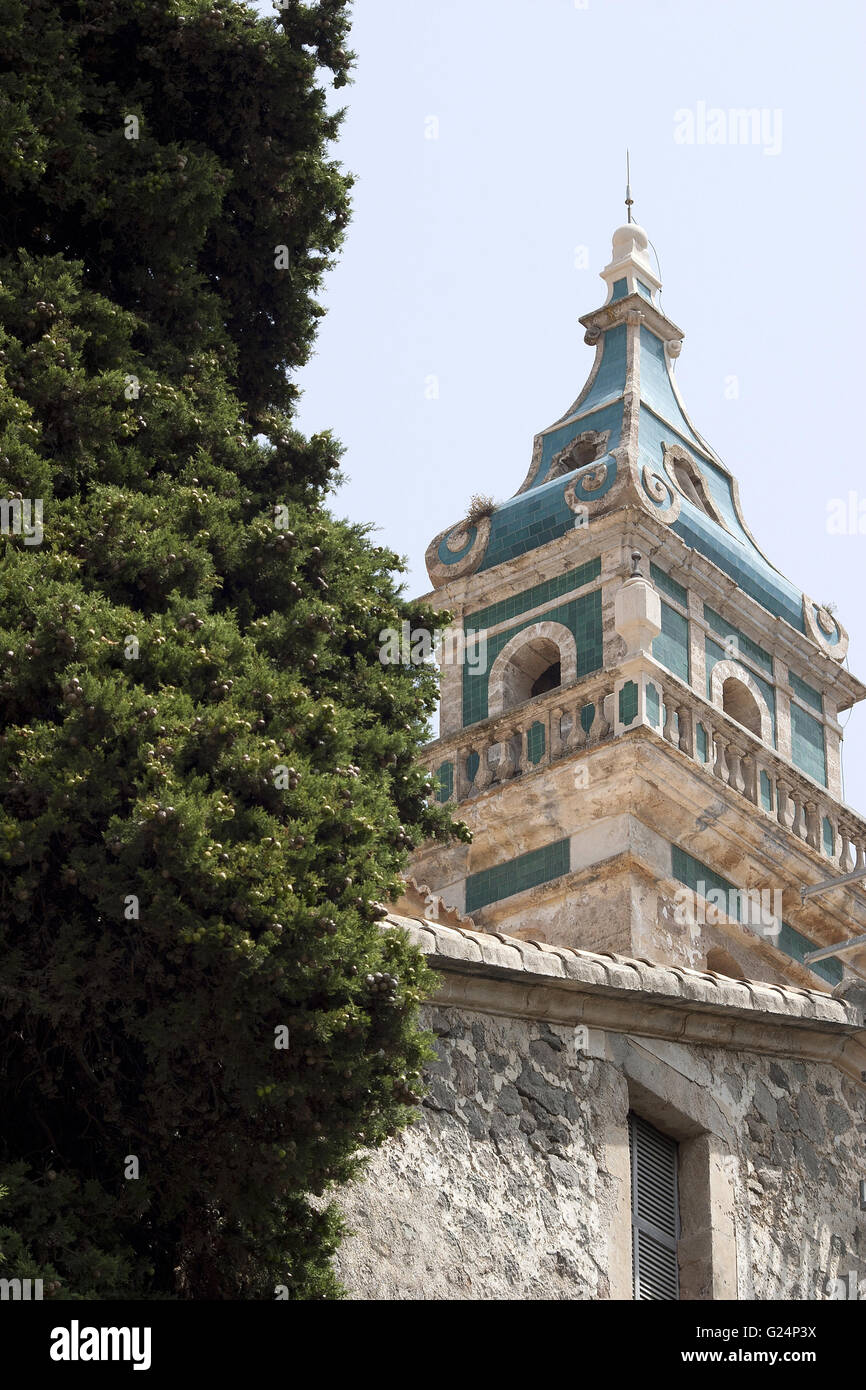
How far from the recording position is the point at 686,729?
27.4 meters

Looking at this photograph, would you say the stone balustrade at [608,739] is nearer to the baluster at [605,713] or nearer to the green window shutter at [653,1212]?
the baluster at [605,713]

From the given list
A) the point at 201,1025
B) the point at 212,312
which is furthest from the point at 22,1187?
the point at 212,312

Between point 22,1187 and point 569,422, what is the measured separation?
2382 cm

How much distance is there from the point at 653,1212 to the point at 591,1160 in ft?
2.00

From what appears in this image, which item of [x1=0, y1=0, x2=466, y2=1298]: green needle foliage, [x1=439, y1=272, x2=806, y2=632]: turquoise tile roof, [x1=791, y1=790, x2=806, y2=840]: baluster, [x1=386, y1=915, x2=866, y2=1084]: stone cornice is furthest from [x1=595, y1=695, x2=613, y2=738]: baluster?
[x1=0, y1=0, x2=466, y2=1298]: green needle foliage

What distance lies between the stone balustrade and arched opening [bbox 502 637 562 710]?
4.05 feet

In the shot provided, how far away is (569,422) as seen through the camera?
3275 cm

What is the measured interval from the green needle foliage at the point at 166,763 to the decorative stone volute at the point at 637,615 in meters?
13.6

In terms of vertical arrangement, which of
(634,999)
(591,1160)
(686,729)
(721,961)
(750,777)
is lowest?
(591,1160)

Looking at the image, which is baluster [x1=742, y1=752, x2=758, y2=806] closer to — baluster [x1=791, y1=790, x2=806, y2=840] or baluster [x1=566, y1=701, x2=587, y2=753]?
baluster [x1=791, y1=790, x2=806, y2=840]

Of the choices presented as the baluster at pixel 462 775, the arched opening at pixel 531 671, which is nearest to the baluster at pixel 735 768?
the arched opening at pixel 531 671

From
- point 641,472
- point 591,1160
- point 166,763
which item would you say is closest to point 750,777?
point 641,472

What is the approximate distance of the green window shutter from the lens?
41.6ft

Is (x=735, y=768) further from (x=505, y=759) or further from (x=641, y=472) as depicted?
(x=641, y=472)
